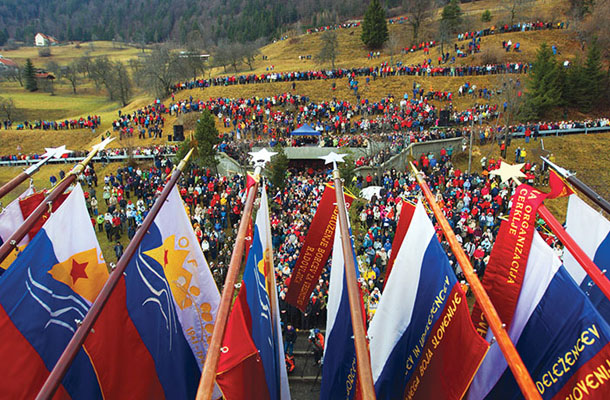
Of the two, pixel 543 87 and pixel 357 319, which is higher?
pixel 357 319

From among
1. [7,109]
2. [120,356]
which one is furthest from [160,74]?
[120,356]

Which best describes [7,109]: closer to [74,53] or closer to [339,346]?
[74,53]

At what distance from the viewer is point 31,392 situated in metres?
5.31

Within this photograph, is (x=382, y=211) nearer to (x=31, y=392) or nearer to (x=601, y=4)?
(x=31, y=392)

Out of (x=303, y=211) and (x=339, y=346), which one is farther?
(x=303, y=211)

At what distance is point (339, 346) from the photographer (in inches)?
256

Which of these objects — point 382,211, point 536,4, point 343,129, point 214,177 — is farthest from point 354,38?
point 382,211

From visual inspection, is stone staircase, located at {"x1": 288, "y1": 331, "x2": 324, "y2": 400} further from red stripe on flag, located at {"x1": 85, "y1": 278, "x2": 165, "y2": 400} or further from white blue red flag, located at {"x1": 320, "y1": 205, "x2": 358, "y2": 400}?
red stripe on flag, located at {"x1": 85, "y1": 278, "x2": 165, "y2": 400}

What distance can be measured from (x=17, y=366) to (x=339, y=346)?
3.84 meters

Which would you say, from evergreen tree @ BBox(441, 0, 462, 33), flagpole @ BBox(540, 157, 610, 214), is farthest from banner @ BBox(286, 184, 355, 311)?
evergreen tree @ BBox(441, 0, 462, 33)

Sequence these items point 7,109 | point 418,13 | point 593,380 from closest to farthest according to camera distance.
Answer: point 593,380 → point 7,109 → point 418,13

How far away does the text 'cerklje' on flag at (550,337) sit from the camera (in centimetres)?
485

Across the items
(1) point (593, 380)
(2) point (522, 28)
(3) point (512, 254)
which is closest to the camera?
(1) point (593, 380)

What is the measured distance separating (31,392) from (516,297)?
19.7 feet
